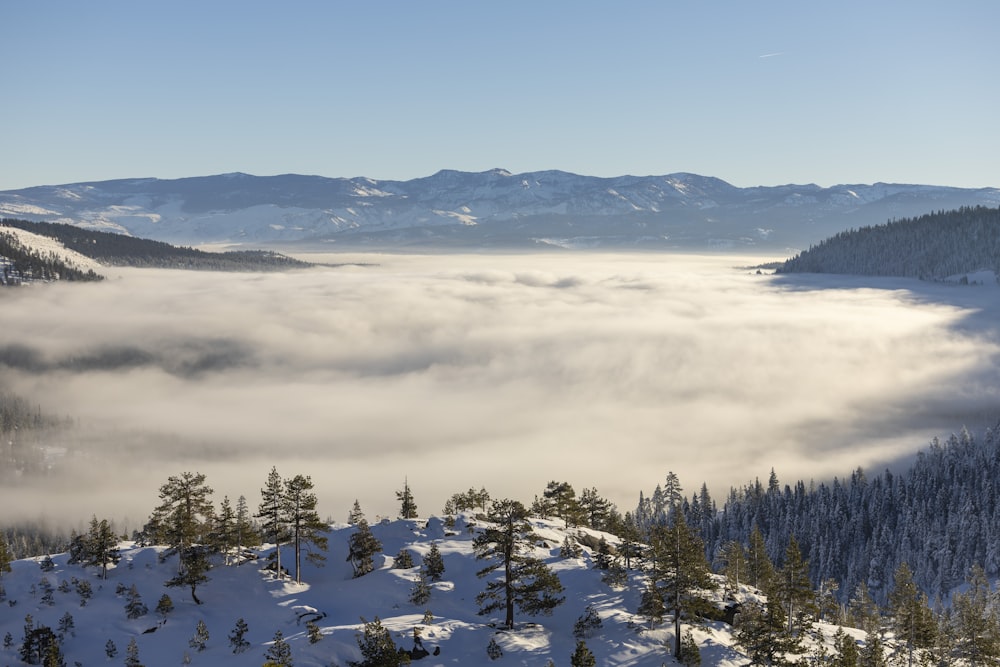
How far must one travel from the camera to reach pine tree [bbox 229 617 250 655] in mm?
49375

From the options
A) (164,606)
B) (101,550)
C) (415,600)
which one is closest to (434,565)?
(415,600)

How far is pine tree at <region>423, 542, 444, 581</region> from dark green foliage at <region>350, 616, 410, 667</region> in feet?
56.4

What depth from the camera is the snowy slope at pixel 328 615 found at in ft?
161

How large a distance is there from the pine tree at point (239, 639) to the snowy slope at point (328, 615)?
63 cm

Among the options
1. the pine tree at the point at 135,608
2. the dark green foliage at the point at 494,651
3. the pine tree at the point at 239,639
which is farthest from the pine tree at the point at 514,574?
the pine tree at the point at 135,608

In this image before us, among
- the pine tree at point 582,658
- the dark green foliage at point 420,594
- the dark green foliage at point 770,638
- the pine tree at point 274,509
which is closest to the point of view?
the pine tree at point 582,658

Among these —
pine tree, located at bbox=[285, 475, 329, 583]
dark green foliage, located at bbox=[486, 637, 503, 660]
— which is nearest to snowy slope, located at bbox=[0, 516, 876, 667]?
dark green foliage, located at bbox=[486, 637, 503, 660]

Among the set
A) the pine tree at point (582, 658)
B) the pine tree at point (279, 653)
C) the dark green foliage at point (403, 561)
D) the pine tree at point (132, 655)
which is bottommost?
the dark green foliage at point (403, 561)

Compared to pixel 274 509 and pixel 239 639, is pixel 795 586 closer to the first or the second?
pixel 239 639

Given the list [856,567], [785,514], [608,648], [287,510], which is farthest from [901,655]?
[785,514]

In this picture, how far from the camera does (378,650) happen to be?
148 feet

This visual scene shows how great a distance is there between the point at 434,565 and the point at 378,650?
19.5 m

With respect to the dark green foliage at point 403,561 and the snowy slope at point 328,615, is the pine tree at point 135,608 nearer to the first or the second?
the snowy slope at point 328,615

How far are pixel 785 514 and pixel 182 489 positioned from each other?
16108cm
